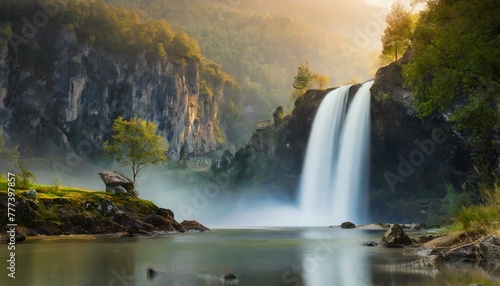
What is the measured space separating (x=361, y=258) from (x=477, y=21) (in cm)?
1207

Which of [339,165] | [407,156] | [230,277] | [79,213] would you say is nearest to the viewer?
[230,277]

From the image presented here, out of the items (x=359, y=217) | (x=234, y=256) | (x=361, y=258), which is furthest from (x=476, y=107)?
(x=359, y=217)

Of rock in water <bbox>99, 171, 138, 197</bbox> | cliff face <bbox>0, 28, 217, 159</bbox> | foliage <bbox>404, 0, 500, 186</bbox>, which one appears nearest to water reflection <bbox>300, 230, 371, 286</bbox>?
foliage <bbox>404, 0, 500, 186</bbox>

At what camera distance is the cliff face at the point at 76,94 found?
380ft

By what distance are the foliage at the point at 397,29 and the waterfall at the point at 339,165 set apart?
32.1ft

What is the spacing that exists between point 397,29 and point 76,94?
8138 cm

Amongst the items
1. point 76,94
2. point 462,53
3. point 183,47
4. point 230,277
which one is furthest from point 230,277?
point 183,47

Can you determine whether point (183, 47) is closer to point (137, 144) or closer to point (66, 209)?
point (137, 144)

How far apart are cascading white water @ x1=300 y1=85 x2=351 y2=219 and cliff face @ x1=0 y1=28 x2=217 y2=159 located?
66164mm

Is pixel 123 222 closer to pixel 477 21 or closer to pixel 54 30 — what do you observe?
pixel 477 21

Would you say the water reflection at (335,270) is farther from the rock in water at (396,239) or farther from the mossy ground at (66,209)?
the mossy ground at (66,209)

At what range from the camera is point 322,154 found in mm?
68938

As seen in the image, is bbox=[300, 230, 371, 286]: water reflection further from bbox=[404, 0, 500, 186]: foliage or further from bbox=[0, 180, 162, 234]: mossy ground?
bbox=[0, 180, 162, 234]: mossy ground

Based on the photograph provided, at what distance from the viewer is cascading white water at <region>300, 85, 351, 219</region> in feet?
217
